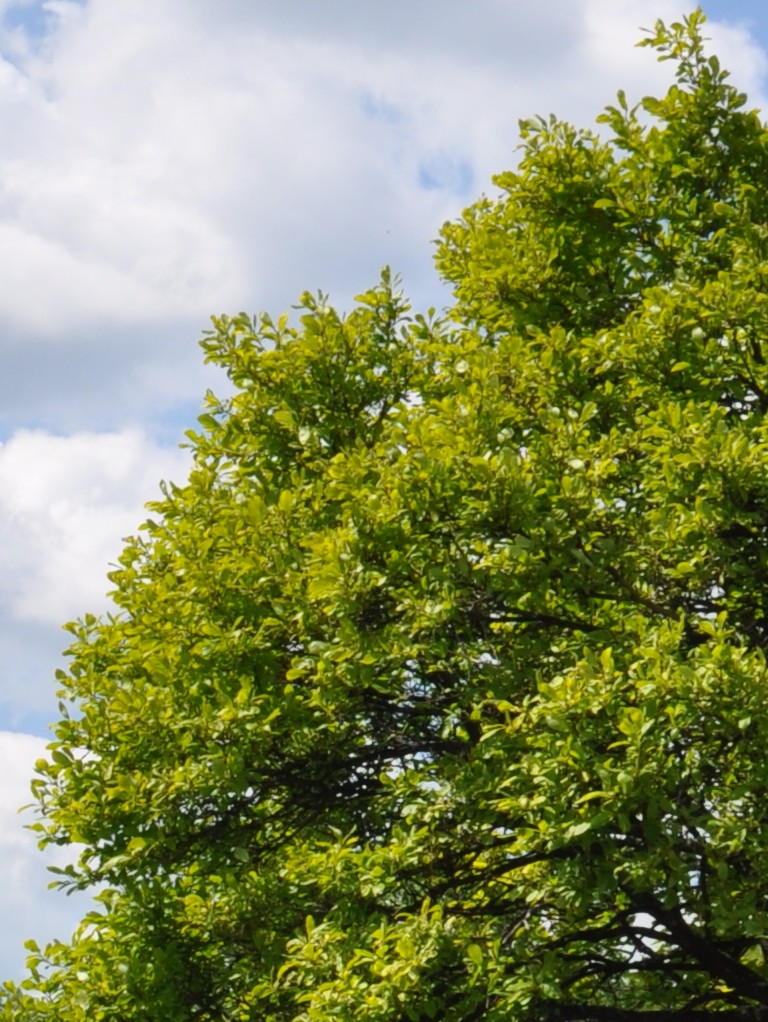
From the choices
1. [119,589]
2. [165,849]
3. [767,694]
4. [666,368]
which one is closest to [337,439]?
[119,589]

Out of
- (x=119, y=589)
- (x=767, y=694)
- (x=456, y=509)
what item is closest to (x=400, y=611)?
(x=456, y=509)

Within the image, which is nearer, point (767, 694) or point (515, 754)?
point (767, 694)

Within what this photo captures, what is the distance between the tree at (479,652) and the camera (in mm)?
11102

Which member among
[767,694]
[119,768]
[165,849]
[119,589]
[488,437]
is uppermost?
[119,589]

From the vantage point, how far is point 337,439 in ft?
50.4

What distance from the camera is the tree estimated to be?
437 inches

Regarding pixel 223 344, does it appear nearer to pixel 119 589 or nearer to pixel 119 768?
pixel 119 589

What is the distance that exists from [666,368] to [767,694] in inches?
163

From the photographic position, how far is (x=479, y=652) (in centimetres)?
1245

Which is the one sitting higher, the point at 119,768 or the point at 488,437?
the point at 488,437

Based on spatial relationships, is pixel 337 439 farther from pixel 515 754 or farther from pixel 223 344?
pixel 515 754

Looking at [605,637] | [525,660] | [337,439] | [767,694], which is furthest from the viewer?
[337,439]

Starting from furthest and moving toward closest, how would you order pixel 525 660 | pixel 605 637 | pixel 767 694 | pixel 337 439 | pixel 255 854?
pixel 337 439 → pixel 255 854 → pixel 525 660 → pixel 605 637 → pixel 767 694

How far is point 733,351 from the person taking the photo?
12.8m
